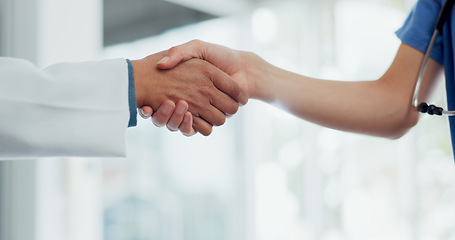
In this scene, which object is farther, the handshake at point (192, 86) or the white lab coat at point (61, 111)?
the handshake at point (192, 86)

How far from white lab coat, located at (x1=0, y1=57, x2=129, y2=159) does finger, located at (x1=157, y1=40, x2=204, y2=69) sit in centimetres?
18

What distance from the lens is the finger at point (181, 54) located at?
3.32 feet

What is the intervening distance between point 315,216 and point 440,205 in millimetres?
687

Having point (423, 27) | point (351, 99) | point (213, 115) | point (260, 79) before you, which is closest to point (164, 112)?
point (213, 115)

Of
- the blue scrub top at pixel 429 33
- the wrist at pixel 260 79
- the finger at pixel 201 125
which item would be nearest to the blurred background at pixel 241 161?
the finger at pixel 201 125

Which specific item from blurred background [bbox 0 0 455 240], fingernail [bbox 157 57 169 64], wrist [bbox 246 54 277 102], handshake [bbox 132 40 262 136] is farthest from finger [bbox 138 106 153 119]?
blurred background [bbox 0 0 455 240]

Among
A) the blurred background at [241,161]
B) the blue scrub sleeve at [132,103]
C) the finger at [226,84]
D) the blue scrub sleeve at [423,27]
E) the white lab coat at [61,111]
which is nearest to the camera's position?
the white lab coat at [61,111]

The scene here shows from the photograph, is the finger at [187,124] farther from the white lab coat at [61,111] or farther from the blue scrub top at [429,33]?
the blue scrub top at [429,33]

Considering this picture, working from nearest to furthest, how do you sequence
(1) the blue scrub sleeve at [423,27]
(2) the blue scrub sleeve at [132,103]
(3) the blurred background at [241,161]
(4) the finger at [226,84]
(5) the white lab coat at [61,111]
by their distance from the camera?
1. (5) the white lab coat at [61,111]
2. (2) the blue scrub sleeve at [132,103]
3. (1) the blue scrub sleeve at [423,27]
4. (4) the finger at [226,84]
5. (3) the blurred background at [241,161]

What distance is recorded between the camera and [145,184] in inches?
90.0

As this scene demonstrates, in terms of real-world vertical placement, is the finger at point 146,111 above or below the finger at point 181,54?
below

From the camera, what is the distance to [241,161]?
265cm

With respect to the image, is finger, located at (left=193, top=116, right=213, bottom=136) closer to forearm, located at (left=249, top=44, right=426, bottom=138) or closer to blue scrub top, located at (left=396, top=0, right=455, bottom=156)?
forearm, located at (left=249, top=44, right=426, bottom=138)

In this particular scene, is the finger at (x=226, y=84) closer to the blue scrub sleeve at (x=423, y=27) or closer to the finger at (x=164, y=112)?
the finger at (x=164, y=112)
